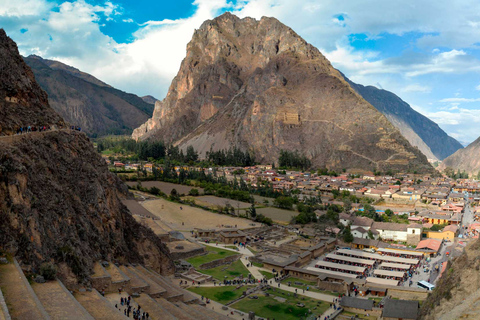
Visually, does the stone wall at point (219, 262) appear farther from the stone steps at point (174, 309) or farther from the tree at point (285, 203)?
the tree at point (285, 203)

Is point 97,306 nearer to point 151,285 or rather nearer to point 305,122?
point 151,285

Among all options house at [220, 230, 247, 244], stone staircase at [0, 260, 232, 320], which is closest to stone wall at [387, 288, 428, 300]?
stone staircase at [0, 260, 232, 320]

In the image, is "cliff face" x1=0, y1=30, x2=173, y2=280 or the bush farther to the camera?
"cliff face" x1=0, y1=30, x2=173, y2=280

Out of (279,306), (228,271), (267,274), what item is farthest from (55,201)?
(267,274)

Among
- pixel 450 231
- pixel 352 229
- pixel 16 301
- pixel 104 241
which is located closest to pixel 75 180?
pixel 104 241

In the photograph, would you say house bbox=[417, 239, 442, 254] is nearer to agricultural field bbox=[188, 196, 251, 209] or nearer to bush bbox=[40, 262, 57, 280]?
agricultural field bbox=[188, 196, 251, 209]

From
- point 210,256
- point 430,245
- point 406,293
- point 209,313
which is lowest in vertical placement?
point 210,256
